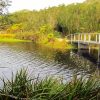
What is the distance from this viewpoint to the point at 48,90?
9.91 m

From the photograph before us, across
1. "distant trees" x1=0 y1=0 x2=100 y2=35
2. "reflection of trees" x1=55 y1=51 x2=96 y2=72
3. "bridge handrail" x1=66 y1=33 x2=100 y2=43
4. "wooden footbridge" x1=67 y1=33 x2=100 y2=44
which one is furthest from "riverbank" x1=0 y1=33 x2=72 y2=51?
"reflection of trees" x1=55 y1=51 x2=96 y2=72

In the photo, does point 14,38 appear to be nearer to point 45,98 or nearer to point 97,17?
point 97,17

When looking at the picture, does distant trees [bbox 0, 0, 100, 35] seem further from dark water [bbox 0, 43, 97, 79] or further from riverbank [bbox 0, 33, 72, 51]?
dark water [bbox 0, 43, 97, 79]

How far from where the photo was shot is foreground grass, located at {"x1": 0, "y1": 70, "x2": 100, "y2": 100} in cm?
944

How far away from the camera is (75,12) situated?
321ft

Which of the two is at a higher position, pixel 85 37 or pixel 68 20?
pixel 68 20

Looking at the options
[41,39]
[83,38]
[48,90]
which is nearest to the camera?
[48,90]

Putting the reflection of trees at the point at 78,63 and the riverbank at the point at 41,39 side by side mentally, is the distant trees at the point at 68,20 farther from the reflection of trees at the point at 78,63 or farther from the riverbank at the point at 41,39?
the reflection of trees at the point at 78,63

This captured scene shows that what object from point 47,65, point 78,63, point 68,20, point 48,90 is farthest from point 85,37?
point 48,90

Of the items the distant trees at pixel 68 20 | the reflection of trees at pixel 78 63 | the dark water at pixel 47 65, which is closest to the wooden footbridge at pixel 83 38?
the reflection of trees at pixel 78 63

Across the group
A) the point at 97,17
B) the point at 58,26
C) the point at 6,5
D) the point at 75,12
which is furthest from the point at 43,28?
the point at 6,5

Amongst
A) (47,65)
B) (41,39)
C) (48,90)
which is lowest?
(41,39)

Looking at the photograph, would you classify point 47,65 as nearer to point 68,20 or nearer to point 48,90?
point 48,90

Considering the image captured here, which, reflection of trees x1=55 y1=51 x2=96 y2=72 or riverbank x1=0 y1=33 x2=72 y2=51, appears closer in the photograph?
reflection of trees x1=55 y1=51 x2=96 y2=72
